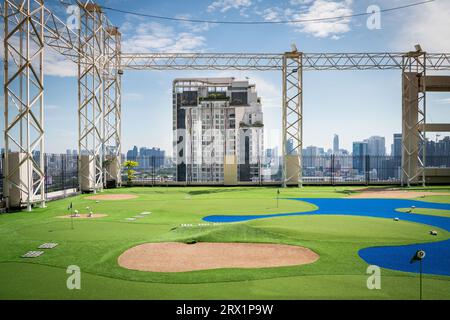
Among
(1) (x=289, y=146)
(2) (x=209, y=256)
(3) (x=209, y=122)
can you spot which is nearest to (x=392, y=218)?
(2) (x=209, y=256)

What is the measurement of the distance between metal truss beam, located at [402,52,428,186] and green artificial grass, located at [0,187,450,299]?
811 inches

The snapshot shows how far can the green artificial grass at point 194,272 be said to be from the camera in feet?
22.8

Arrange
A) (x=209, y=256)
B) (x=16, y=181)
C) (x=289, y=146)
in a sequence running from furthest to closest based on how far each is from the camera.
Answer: (x=289, y=146), (x=16, y=181), (x=209, y=256)

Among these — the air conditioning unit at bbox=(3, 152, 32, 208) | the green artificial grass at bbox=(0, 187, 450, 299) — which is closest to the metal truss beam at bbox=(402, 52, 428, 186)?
the green artificial grass at bbox=(0, 187, 450, 299)

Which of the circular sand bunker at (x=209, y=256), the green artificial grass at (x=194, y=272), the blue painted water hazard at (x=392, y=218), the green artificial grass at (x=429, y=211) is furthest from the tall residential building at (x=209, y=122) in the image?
the circular sand bunker at (x=209, y=256)

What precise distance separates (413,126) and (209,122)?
77016 millimetres

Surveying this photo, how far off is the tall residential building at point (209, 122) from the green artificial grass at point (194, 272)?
3295 inches

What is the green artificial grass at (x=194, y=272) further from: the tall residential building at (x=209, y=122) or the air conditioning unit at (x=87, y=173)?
the tall residential building at (x=209, y=122)

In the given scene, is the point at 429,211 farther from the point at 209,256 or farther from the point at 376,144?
the point at 376,144

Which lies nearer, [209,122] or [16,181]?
[16,181]

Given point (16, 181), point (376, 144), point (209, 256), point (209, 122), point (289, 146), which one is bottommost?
point (209, 256)

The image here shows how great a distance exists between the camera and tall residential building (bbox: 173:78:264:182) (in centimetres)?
10156

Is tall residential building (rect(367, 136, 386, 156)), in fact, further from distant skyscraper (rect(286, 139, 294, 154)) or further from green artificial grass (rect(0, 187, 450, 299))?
green artificial grass (rect(0, 187, 450, 299))

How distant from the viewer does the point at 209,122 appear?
349 feet
